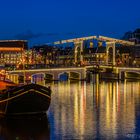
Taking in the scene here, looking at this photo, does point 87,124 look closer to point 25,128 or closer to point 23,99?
point 25,128

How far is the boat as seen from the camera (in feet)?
97.1

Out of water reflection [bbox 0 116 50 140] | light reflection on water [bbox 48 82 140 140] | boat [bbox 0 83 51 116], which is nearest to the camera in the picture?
water reflection [bbox 0 116 50 140]

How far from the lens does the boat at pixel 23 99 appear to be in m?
29.6

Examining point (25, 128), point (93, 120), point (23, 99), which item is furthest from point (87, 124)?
point (23, 99)

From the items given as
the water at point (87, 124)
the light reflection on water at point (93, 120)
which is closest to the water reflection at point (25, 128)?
the water at point (87, 124)

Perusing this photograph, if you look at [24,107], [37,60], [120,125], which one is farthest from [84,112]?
[37,60]

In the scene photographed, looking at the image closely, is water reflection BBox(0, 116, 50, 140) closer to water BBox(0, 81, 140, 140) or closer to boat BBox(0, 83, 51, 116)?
water BBox(0, 81, 140, 140)

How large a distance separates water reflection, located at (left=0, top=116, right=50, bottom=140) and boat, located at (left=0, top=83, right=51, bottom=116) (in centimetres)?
65

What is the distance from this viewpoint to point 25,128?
26219 millimetres

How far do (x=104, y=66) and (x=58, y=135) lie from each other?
84.1 meters

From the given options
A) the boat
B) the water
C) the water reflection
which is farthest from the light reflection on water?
the boat

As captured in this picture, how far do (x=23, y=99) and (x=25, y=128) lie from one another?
3797mm

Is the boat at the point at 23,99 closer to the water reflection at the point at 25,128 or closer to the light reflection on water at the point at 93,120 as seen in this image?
the water reflection at the point at 25,128

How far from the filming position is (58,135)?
24.0 meters
